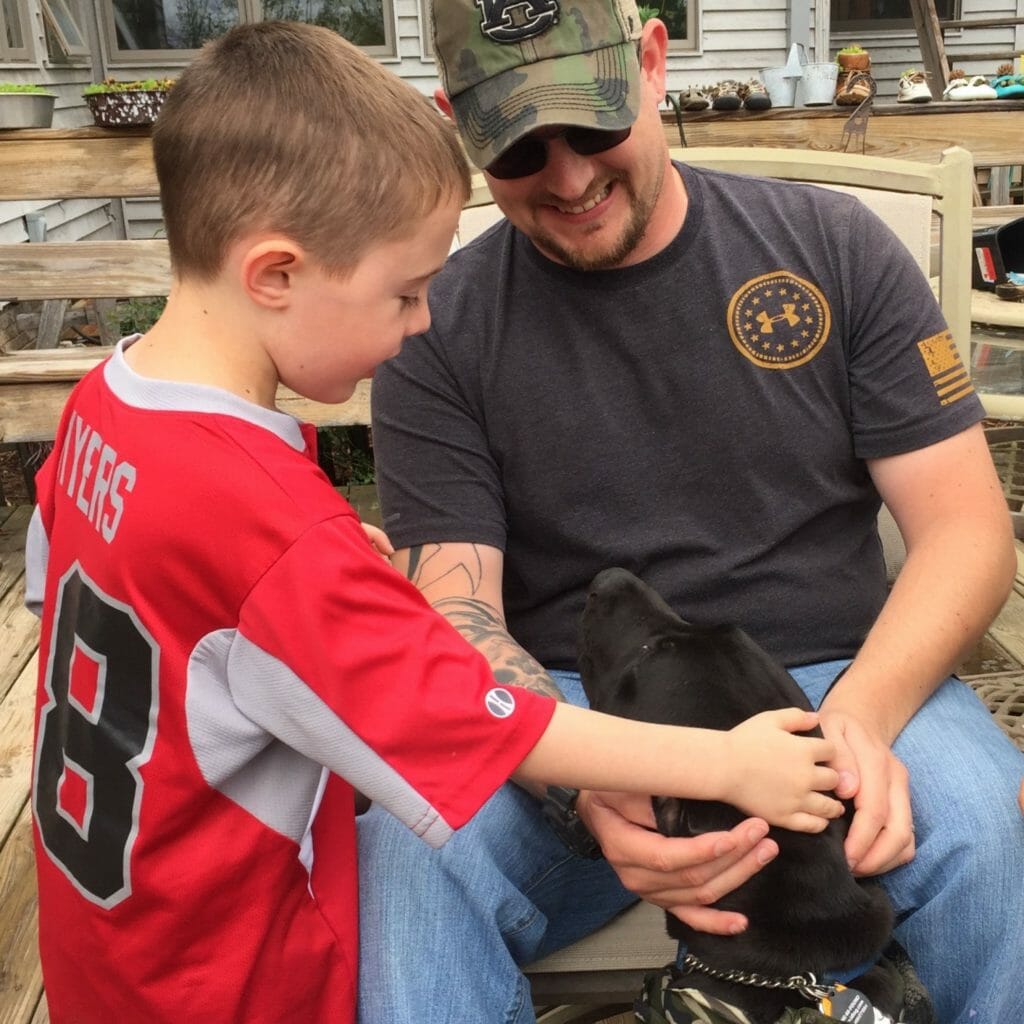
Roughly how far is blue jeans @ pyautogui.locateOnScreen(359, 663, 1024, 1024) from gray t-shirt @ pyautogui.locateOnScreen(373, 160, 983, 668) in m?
0.33

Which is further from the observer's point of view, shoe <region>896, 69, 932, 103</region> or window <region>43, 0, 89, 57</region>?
window <region>43, 0, 89, 57</region>

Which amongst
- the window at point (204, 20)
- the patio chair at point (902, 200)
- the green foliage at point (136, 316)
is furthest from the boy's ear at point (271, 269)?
the window at point (204, 20)

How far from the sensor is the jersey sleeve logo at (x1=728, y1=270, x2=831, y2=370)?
1.75 metres

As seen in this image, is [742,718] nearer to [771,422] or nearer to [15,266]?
[771,422]

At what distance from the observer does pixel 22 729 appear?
10.2 ft

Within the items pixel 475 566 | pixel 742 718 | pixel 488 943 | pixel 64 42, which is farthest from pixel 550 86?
pixel 64 42

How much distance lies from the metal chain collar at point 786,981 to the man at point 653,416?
313mm

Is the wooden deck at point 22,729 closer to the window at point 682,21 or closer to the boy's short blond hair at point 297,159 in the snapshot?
the boy's short blond hair at point 297,159

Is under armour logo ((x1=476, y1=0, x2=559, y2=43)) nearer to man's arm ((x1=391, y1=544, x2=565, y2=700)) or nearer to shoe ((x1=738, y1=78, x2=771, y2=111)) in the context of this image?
man's arm ((x1=391, y1=544, x2=565, y2=700))

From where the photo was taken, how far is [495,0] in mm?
1663

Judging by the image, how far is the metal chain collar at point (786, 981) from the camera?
4.01ft

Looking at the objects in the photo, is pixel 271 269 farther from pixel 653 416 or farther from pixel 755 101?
pixel 755 101

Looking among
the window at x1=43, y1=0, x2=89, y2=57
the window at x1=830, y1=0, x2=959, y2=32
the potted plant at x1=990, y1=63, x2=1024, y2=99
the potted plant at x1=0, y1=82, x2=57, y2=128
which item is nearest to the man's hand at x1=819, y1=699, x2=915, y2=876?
the potted plant at x1=0, y1=82, x2=57, y2=128

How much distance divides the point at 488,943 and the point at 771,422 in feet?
2.71
